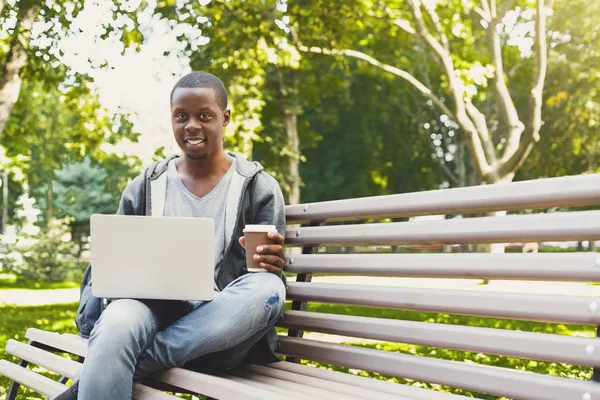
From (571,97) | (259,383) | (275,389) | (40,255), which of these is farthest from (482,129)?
(40,255)

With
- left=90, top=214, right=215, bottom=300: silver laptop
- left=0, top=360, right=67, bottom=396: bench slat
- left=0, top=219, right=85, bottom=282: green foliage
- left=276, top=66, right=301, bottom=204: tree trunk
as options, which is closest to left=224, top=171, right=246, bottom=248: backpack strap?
left=90, top=214, right=215, bottom=300: silver laptop

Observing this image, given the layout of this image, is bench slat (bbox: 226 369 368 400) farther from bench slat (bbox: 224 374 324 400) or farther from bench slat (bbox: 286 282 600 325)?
bench slat (bbox: 286 282 600 325)

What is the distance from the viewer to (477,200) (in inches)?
101

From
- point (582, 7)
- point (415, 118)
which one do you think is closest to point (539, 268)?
point (582, 7)

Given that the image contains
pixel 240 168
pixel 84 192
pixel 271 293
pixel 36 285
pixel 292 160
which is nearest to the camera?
pixel 271 293

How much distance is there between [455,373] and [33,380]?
73.1 inches

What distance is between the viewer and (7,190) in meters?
50.6

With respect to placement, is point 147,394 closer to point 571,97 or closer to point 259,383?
point 259,383

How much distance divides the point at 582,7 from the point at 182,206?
16.4 m

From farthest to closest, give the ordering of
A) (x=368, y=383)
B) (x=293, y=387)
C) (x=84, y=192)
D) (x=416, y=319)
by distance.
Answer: (x=84, y=192)
(x=416, y=319)
(x=368, y=383)
(x=293, y=387)

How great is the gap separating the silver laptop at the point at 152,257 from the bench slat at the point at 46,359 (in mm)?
445

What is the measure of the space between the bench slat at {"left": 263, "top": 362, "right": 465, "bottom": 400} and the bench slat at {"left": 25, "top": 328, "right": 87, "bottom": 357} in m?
0.72

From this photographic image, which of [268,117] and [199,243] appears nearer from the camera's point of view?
[199,243]

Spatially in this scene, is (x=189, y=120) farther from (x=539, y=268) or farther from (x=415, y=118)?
(x=415, y=118)
